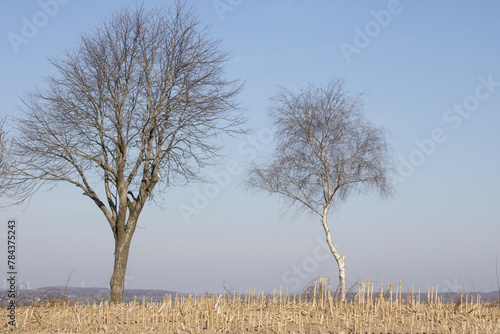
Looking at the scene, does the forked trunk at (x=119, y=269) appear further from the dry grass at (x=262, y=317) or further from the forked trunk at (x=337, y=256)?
the forked trunk at (x=337, y=256)

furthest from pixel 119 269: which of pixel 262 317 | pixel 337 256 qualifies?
pixel 337 256

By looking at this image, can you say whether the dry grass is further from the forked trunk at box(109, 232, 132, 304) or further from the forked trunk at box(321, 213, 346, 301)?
the forked trunk at box(321, 213, 346, 301)

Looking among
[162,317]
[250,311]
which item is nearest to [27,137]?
[162,317]

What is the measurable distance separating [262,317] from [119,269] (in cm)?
696

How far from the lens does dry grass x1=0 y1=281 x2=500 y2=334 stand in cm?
1079

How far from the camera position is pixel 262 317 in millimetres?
11570

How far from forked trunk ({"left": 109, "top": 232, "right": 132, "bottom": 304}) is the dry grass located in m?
2.52

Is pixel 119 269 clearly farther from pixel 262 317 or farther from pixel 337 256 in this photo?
pixel 337 256

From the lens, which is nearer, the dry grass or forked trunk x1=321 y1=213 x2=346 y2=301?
the dry grass

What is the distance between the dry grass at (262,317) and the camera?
A: 10.8m

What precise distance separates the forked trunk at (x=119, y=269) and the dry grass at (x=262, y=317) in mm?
2523

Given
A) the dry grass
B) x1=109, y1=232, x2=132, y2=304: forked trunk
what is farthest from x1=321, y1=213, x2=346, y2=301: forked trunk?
x1=109, y1=232, x2=132, y2=304: forked trunk

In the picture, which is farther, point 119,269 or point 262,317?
point 119,269

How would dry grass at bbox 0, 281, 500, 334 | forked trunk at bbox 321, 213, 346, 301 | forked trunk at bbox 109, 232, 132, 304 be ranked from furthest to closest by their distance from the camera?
1. forked trunk at bbox 321, 213, 346, 301
2. forked trunk at bbox 109, 232, 132, 304
3. dry grass at bbox 0, 281, 500, 334
